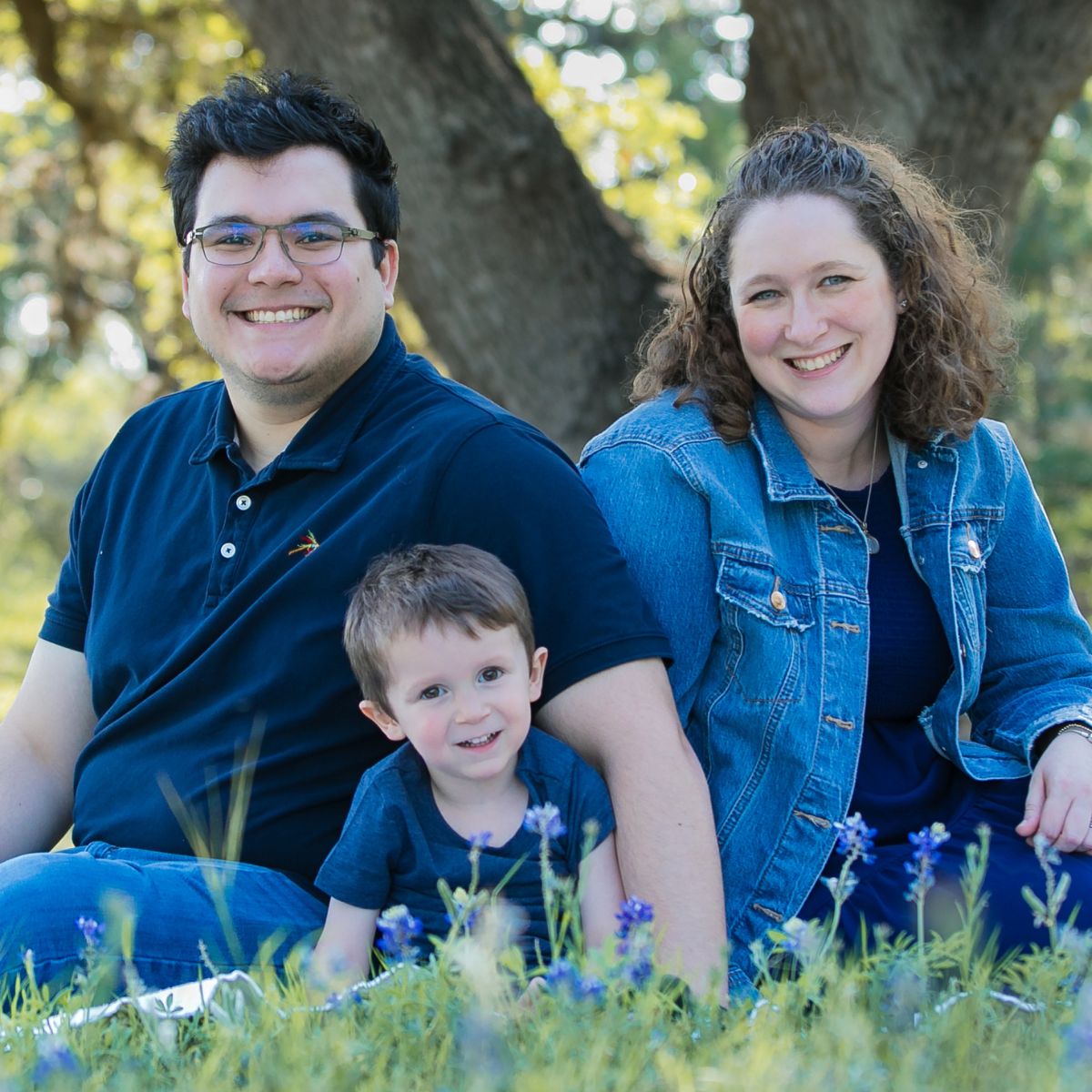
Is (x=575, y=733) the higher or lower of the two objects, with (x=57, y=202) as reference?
lower

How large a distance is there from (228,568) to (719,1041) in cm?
170

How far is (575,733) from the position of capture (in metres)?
3.09

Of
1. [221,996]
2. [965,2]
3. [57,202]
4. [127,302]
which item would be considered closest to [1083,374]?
[127,302]

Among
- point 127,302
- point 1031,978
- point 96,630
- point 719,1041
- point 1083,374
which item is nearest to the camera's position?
point 719,1041

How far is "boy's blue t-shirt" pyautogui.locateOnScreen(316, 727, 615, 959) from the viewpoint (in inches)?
115

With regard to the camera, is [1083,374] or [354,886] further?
[1083,374]

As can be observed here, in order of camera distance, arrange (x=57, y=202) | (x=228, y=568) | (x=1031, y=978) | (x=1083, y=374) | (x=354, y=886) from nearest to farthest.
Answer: (x=1031, y=978) < (x=354, y=886) < (x=228, y=568) < (x=57, y=202) < (x=1083, y=374)

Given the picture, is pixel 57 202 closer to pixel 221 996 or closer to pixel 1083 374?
pixel 221 996

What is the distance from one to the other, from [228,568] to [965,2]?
4036 millimetres

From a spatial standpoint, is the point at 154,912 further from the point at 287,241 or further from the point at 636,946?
the point at 287,241

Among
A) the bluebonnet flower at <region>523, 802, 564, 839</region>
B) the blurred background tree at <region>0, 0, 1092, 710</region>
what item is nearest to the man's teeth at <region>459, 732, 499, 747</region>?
the bluebonnet flower at <region>523, 802, 564, 839</region>

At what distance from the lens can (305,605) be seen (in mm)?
3207

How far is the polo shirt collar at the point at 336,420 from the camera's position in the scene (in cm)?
336

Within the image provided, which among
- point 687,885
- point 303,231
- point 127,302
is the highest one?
point 127,302
